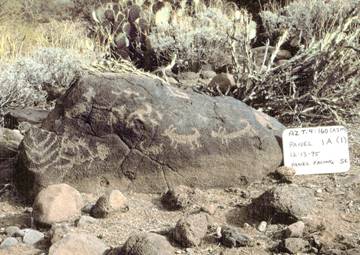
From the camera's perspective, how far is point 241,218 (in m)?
3.91

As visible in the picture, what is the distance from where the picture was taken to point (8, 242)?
3662mm

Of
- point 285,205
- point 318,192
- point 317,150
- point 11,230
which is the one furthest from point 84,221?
point 317,150

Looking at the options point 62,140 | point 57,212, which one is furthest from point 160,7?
point 57,212

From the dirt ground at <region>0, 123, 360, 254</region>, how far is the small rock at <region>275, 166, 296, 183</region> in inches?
2.2

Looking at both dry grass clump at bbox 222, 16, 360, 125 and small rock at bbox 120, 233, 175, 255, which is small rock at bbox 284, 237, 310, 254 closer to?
small rock at bbox 120, 233, 175, 255

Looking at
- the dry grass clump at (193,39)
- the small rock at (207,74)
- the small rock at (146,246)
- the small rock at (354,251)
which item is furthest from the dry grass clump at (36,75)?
the small rock at (354,251)

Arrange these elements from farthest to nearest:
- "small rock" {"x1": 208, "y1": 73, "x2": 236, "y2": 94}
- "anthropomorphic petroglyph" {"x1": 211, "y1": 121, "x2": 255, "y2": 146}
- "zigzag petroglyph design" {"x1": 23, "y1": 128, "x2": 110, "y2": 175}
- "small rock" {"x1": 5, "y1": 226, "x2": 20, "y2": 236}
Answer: "small rock" {"x1": 208, "y1": 73, "x2": 236, "y2": 94} < "anthropomorphic petroglyph" {"x1": 211, "y1": 121, "x2": 255, "y2": 146} < "zigzag petroglyph design" {"x1": 23, "y1": 128, "x2": 110, "y2": 175} < "small rock" {"x1": 5, "y1": 226, "x2": 20, "y2": 236}

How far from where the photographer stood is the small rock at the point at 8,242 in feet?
12.0

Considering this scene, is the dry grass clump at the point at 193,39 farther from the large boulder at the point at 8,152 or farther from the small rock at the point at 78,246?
the small rock at the point at 78,246

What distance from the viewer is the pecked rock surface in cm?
438

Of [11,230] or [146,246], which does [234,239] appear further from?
[11,230]

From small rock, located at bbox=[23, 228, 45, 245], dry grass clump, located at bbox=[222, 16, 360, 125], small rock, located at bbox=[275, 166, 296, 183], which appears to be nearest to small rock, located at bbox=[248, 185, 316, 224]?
small rock, located at bbox=[275, 166, 296, 183]

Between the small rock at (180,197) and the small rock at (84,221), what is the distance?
1.59ft

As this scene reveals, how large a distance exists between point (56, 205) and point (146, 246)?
0.87 meters
